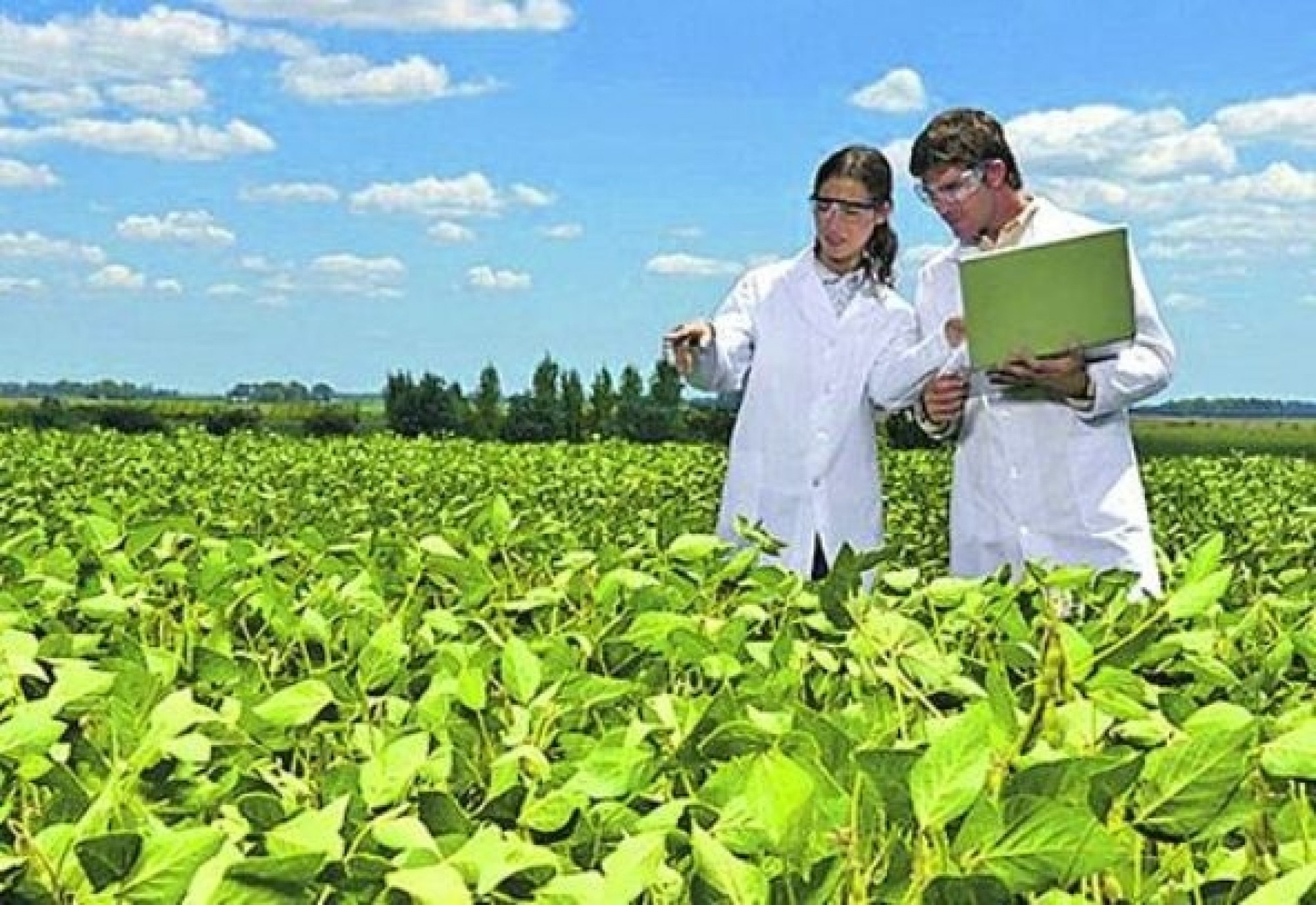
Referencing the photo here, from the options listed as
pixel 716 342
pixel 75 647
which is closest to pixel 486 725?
pixel 75 647

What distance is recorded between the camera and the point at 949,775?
57.6 inches

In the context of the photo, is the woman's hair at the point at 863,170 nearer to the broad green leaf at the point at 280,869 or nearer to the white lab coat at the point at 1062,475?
the white lab coat at the point at 1062,475

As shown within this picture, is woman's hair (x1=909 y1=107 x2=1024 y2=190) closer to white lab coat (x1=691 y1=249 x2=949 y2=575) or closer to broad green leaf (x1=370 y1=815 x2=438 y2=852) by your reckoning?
white lab coat (x1=691 y1=249 x2=949 y2=575)

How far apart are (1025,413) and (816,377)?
32.5 inches

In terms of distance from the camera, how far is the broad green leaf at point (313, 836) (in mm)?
1562

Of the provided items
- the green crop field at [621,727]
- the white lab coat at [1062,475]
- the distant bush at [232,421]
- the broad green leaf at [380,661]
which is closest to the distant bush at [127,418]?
the distant bush at [232,421]

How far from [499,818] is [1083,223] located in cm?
375

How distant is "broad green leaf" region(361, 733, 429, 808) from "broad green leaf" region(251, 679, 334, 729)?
0.34 meters

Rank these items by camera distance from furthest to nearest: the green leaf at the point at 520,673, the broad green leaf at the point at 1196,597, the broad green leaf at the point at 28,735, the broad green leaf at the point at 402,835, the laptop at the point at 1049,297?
the laptop at the point at 1049,297 < the broad green leaf at the point at 1196,597 < the green leaf at the point at 520,673 < the broad green leaf at the point at 28,735 < the broad green leaf at the point at 402,835

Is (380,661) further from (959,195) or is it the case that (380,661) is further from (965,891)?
(959,195)

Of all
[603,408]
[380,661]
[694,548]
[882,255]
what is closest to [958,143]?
[882,255]

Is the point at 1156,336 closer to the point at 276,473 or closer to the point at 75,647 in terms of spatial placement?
the point at 75,647

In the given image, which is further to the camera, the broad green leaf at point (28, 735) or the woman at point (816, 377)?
the woman at point (816, 377)

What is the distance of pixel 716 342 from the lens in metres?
5.97
